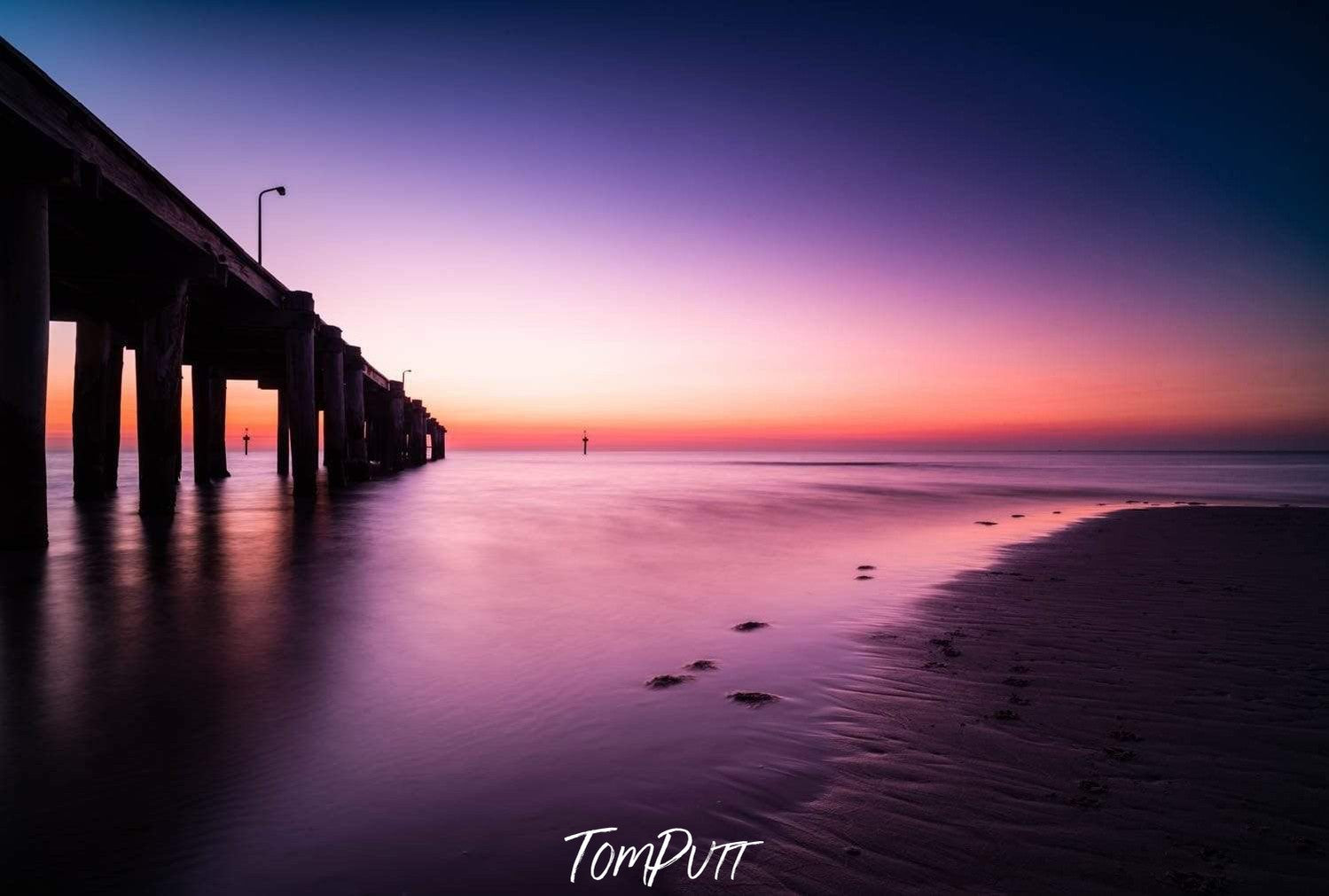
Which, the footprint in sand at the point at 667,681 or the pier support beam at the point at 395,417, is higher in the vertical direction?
the pier support beam at the point at 395,417

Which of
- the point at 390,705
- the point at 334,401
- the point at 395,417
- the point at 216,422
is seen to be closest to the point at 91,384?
the point at 334,401

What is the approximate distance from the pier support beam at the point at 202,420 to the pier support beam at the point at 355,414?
4935mm

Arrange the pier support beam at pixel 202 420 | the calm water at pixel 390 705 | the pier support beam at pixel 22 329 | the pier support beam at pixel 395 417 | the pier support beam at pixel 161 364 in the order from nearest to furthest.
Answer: the calm water at pixel 390 705, the pier support beam at pixel 22 329, the pier support beam at pixel 161 364, the pier support beam at pixel 202 420, the pier support beam at pixel 395 417

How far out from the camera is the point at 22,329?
7.41 m

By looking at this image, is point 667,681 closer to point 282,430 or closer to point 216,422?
point 216,422

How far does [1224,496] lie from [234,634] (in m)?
31.2

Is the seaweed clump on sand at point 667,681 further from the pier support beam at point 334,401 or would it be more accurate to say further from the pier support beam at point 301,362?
the pier support beam at point 334,401

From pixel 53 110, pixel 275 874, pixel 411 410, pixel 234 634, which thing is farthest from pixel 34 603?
pixel 411 410

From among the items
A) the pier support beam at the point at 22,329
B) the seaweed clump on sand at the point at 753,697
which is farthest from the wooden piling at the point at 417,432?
the seaweed clump on sand at the point at 753,697

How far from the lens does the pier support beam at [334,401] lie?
1864cm

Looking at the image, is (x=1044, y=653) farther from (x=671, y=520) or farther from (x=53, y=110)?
(x=671, y=520)

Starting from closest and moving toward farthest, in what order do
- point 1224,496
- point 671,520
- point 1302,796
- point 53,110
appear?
point 1302,796
point 53,110
point 671,520
point 1224,496

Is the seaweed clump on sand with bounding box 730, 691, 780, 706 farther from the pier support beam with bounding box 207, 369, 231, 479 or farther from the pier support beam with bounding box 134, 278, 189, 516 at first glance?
the pier support beam with bounding box 207, 369, 231, 479

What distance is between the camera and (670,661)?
5.17m
